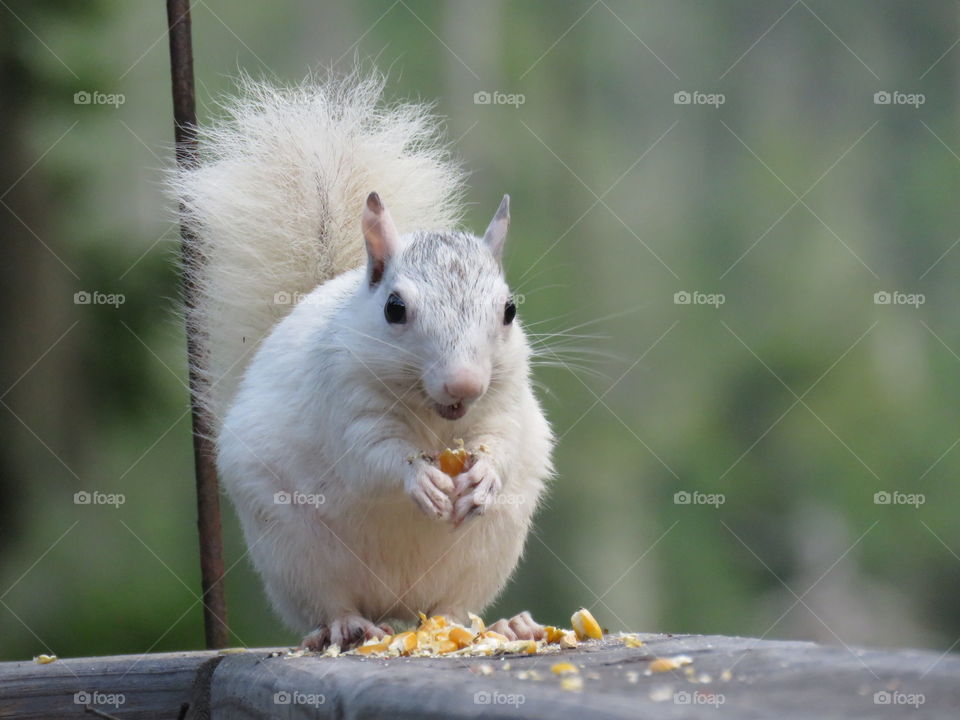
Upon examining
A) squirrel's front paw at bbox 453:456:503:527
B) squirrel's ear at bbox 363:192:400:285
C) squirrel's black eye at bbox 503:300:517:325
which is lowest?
squirrel's front paw at bbox 453:456:503:527

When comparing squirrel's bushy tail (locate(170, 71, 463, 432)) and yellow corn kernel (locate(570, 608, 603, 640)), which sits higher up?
squirrel's bushy tail (locate(170, 71, 463, 432))

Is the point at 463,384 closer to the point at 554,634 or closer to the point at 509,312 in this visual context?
the point at 509,312

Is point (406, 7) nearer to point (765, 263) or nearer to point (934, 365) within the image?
point (765, 263)

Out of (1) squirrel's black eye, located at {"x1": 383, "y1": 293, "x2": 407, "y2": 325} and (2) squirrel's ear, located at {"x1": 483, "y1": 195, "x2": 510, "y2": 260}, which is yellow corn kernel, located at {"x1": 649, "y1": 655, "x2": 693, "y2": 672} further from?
(2) squirrel's ear, located at {"x1": 483, "y1": 195, "x2": 510, "y2": 260}

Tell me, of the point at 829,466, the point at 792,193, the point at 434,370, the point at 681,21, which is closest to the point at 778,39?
the point at 681,21

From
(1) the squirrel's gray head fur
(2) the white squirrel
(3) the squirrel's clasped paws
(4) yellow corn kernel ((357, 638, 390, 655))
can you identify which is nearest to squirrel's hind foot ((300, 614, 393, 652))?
(2) the white squirrel

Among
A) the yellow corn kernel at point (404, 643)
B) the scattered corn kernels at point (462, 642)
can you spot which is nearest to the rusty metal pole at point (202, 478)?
the scattered corn kernels at point (462, 642)

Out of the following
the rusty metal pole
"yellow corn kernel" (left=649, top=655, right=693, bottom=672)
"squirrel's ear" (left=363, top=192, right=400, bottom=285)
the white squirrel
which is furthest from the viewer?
the rusty metal pole

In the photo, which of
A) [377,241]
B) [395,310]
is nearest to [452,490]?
[395,310]
